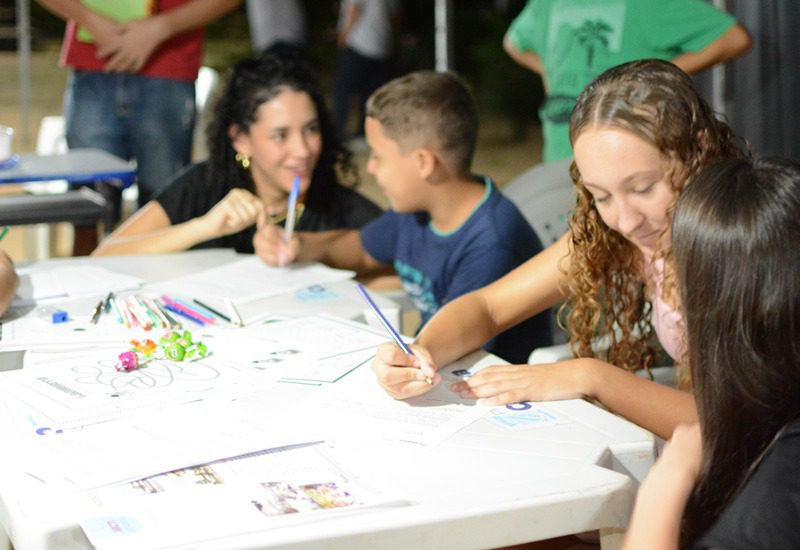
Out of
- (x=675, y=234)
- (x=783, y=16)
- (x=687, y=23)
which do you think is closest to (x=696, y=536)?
(x=675, y=234)

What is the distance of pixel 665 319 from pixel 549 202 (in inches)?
31.8

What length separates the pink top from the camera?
1868mm

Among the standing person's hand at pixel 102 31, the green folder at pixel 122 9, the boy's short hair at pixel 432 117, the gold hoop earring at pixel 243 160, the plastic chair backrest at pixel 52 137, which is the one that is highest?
the green folder at pixel 122 9

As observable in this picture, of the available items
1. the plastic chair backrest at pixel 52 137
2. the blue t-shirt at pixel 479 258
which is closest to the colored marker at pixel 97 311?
the blue t-shirt at pixel 479 258

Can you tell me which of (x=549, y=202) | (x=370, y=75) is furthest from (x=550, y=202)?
(x=370, y=75)

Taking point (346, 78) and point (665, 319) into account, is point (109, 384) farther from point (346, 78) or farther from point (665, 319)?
point (346, 78)

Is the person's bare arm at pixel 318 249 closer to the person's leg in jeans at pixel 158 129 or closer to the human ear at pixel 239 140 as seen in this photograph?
the human ear at pixel 239 140

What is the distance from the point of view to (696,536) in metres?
1.29

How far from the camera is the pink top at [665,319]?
1.87m

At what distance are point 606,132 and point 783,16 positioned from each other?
2.39 metres

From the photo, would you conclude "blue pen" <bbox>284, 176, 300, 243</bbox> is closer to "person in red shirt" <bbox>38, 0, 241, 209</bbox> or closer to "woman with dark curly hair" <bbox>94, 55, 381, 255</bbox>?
"woman with dark curly hair" <bbox>94, 55, 381, 255</bbox>

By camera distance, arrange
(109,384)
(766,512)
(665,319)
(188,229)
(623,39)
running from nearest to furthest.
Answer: (766,512) → (109,384) → (665,319) → (188,229) → (623,39)

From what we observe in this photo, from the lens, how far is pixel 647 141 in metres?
1.77

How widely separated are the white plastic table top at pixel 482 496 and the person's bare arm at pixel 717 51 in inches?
73.1
